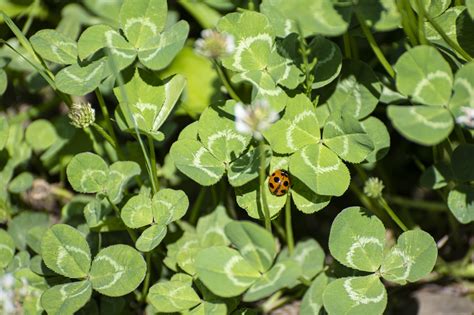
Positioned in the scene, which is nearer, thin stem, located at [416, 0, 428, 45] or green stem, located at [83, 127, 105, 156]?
thin stem, located at [416, 0, 428, 45]

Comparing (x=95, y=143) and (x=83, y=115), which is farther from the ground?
(x=83, y=115)

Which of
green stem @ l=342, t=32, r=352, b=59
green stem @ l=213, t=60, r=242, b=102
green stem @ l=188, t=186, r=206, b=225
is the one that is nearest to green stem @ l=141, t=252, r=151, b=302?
green stem @ l=188, t=186, r=206, b=225

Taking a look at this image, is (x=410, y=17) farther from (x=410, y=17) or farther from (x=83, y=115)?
(x=83, y=115)

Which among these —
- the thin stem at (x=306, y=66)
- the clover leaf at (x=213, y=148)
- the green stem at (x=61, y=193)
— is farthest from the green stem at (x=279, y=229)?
the green stem at (x=61, y=193)

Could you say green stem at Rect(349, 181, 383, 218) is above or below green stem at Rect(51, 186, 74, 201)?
above

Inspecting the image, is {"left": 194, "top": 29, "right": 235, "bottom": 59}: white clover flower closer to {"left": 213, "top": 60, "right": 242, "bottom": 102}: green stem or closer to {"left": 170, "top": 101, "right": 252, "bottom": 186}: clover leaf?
{"left": 213, "top": 60, "right": 242, "bottom": 102}: green stem

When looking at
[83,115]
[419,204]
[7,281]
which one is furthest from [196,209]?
[419,204]

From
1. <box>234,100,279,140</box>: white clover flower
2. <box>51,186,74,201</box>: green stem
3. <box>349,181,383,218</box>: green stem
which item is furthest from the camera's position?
<box>51,186,74,201</box>: green stem

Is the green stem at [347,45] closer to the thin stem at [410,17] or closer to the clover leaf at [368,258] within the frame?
the thin stem at [410,17]

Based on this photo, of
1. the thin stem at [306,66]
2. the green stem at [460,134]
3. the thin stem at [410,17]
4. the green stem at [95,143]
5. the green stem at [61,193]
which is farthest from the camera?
the green stem at [61,193]
